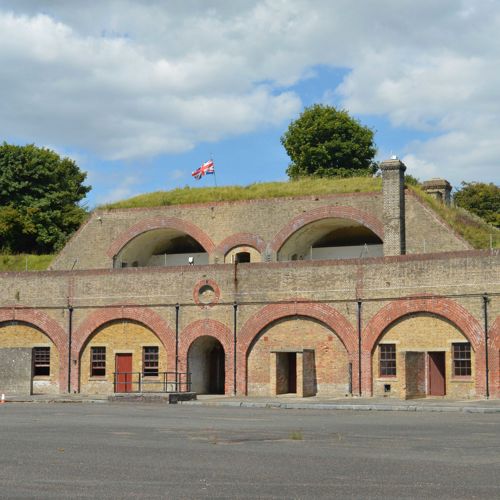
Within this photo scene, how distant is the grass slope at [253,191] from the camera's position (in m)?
41.5

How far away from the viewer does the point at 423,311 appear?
31406 mm

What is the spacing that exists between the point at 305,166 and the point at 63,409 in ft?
121

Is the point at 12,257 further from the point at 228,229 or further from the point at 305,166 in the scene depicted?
Result: the point at 305,166

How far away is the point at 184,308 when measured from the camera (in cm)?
3581

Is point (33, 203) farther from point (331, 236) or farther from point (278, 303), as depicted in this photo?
point (278, 303)

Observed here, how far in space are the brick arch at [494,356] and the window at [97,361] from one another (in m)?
15.6

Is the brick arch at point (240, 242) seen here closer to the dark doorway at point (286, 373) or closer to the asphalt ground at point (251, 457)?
the dark doorway at point (286, 373)

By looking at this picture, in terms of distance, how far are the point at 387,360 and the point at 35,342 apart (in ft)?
50.1

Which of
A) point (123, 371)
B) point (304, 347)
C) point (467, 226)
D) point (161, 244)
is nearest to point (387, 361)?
point (304, 347)

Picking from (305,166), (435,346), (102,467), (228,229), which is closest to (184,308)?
(228,229)

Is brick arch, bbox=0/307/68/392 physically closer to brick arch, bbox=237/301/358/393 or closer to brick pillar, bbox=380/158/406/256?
brick arch, bbox=237/301/358/393

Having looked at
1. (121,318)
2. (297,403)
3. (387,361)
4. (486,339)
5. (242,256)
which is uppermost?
(242,256)

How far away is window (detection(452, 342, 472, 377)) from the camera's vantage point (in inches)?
1213

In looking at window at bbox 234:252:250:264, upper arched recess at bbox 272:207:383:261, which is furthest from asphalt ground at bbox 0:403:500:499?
window at bbox 234:252:250:264
